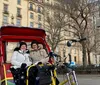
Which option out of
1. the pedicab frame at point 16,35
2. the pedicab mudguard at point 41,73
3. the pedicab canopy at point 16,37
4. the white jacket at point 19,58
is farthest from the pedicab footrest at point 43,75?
the pedicab canopy at point 16,37

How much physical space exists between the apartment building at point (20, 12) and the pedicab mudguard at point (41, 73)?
59.8 meters

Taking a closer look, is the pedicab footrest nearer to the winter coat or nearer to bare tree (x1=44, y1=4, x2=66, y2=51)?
the winter coat

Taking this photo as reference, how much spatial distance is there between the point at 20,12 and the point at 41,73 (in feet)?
228

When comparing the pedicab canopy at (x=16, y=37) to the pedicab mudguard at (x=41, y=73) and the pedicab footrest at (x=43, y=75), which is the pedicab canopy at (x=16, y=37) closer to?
the pedicab mudguard at (x=41, y=73)

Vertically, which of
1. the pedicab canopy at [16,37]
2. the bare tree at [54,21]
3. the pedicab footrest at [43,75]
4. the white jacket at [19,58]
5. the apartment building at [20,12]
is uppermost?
the apartment building at [20,12]

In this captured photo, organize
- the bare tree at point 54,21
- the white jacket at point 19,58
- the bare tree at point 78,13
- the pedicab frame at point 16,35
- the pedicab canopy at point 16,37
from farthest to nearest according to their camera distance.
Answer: the bare tree at point 54,21, the bare tree at point 78,13, the pedicab canopy at point 16,37, the pedicab frame at point 16,35, the white jacket at point 19,58

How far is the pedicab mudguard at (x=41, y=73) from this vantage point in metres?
6.76

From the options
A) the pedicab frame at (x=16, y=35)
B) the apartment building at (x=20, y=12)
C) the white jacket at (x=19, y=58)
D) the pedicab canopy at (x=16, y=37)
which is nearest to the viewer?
the white jacket at (x=19, y=58)

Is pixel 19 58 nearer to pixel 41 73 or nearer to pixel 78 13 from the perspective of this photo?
pixel 41 73

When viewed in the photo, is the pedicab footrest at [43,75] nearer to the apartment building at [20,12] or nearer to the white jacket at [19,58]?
the white jacket at [19,58]

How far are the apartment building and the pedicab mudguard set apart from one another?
59.8m

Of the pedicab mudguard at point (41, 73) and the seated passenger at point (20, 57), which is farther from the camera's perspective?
the seated passenger at point (20, 57)

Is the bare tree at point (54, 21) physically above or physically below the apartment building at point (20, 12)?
below

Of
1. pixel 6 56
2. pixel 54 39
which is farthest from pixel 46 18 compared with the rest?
pixel 6 56
